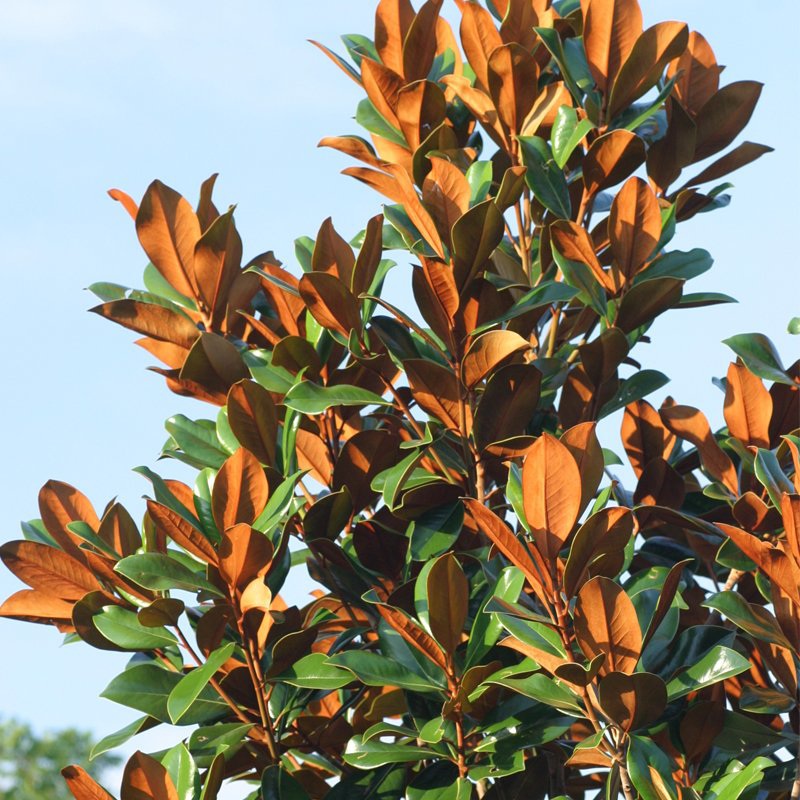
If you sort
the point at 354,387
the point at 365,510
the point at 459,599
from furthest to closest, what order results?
the point at 365,510
the point at 354,387
the point at 459,599

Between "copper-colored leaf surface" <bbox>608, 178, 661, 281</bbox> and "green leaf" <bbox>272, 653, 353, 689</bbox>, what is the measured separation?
47.1 inches

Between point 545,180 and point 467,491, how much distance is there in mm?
844

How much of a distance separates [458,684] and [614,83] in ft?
5.30

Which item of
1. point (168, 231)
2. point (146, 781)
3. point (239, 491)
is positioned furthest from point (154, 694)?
point (168, 231)

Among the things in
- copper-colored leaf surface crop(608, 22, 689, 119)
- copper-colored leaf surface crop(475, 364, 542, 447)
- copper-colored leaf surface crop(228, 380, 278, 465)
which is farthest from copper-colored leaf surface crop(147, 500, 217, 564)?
copper-colored leaf surface crop(608, 22, 689, 119)

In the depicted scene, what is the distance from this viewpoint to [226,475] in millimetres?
2166

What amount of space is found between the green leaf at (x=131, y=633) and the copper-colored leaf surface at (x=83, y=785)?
0.88 ft

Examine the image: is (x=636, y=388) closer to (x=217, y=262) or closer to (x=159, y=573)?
(x=217, y=262)

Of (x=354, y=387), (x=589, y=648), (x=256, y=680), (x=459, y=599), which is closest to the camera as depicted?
(x=589, y=648)

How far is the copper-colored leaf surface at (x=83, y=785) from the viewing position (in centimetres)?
207

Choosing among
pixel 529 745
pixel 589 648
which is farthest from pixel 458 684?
pixel 589 648

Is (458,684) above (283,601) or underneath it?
underneath

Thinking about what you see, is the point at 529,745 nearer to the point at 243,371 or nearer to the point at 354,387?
the point at 354,387

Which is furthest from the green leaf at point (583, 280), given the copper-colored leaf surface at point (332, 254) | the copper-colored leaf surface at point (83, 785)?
the copper-colored leaf surface at point (83, 785)
